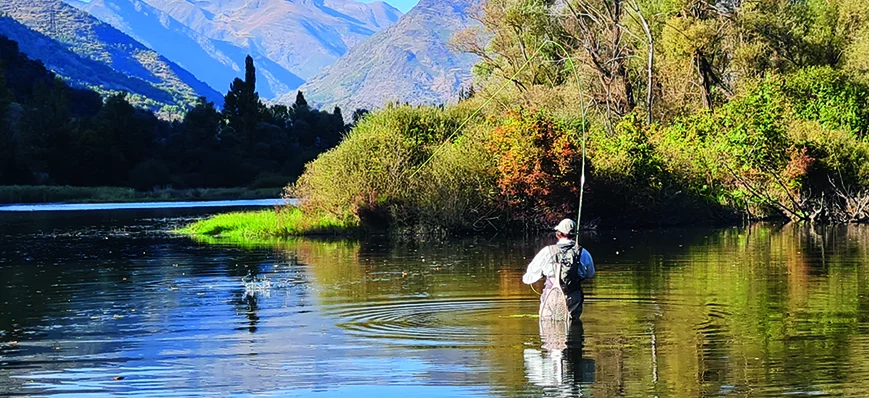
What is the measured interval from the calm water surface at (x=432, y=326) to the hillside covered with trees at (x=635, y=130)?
8.37 m

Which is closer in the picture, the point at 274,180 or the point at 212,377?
the point at 212,377

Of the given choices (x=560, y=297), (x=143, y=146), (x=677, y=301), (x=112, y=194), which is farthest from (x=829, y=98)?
(x=143, y=146)

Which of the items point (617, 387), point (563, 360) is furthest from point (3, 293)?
point (617, 387)

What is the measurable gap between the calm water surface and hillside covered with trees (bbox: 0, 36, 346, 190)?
70329 mm

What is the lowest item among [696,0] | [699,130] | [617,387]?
[617,387]

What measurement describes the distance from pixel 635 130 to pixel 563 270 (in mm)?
30698

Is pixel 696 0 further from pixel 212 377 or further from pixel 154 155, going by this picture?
pixel 154 155

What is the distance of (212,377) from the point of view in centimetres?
1320

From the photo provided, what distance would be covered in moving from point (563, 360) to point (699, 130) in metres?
34.7

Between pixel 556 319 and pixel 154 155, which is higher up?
pixel 154 155

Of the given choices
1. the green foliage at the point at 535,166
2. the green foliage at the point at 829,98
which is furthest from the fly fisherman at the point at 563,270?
the green foliage at the point at 829,98

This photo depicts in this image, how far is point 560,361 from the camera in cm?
1370

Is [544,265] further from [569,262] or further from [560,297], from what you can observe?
[560,297]

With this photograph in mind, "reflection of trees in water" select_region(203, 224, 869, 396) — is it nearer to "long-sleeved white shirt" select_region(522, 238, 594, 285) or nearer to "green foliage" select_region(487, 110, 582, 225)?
"long-sleeved white shirt" select_region(522, 238, 594, 285)
